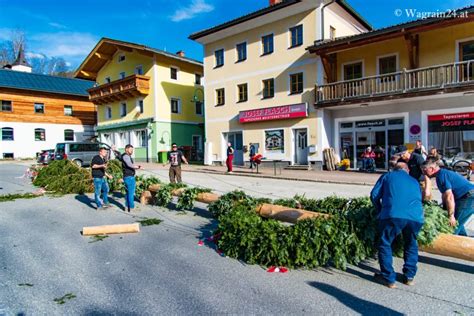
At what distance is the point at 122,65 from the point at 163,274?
32.9m

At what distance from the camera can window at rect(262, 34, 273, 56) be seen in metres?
22.2

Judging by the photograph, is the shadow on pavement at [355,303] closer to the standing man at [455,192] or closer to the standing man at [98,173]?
Result: the standing man at [455,192]

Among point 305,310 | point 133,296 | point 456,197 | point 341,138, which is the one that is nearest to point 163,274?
point 133,296

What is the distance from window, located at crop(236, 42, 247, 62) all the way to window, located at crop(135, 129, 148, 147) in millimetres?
12164

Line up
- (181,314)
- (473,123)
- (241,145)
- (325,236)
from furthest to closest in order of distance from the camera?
(241,145)
(473,123)
(325,236)
(181,314)

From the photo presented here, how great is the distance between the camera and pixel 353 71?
19.6 meters

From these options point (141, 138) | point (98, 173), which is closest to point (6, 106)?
point (141, 138)

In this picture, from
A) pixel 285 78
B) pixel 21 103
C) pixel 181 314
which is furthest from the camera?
pixel 21 103

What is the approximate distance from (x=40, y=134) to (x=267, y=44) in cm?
2954

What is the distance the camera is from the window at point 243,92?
2364 centimetres

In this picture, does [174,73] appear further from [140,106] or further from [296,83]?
[296,83]

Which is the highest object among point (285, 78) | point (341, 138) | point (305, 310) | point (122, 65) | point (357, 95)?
point (122, 65)

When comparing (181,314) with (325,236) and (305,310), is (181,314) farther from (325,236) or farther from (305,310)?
(325,236)

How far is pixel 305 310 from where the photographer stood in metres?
3.57
